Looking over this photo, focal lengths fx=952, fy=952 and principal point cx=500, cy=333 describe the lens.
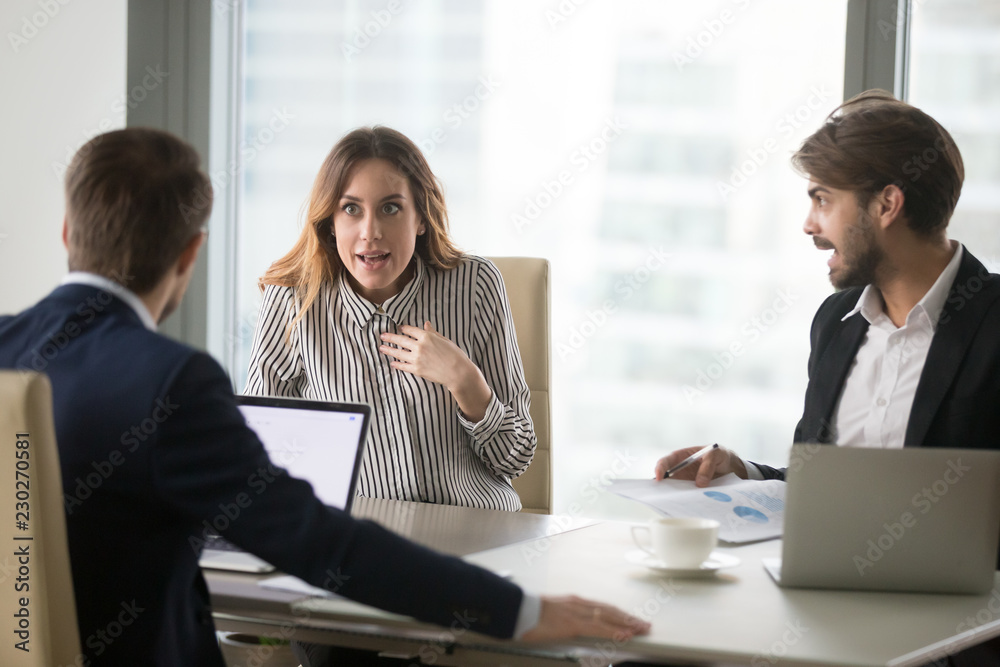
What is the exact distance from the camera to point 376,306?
2045 mm

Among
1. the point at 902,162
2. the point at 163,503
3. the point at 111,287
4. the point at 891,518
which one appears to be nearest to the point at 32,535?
the point at 163,503

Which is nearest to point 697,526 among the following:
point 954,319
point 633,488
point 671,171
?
point 633,488

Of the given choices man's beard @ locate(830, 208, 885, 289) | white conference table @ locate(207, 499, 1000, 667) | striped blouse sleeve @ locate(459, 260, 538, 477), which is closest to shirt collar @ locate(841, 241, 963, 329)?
man's beard @ locate(830, 208, 885, 289)

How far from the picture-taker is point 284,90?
3363mm

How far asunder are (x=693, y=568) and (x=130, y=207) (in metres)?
0.87

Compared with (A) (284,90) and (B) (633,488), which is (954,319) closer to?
(B) (633,488)

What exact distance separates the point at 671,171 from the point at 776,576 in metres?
1.87

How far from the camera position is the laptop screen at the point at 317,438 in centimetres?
153

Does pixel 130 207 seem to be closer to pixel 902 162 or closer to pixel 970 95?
pixel 902 162

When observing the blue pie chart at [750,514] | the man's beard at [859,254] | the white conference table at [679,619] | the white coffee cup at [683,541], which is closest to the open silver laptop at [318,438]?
the white conference table at [679,619]

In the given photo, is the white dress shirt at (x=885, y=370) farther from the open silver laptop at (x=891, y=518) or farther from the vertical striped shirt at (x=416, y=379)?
the vertical striped shirt at (x=416, y=379)

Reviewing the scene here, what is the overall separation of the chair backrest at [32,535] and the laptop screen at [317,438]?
1.73 ft

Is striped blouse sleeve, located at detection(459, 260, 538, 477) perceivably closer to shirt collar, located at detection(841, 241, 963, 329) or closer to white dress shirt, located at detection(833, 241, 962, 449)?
white dress shirt, located at detection(833, 241, 962, 449)

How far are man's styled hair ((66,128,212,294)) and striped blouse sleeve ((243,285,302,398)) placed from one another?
92 cm
